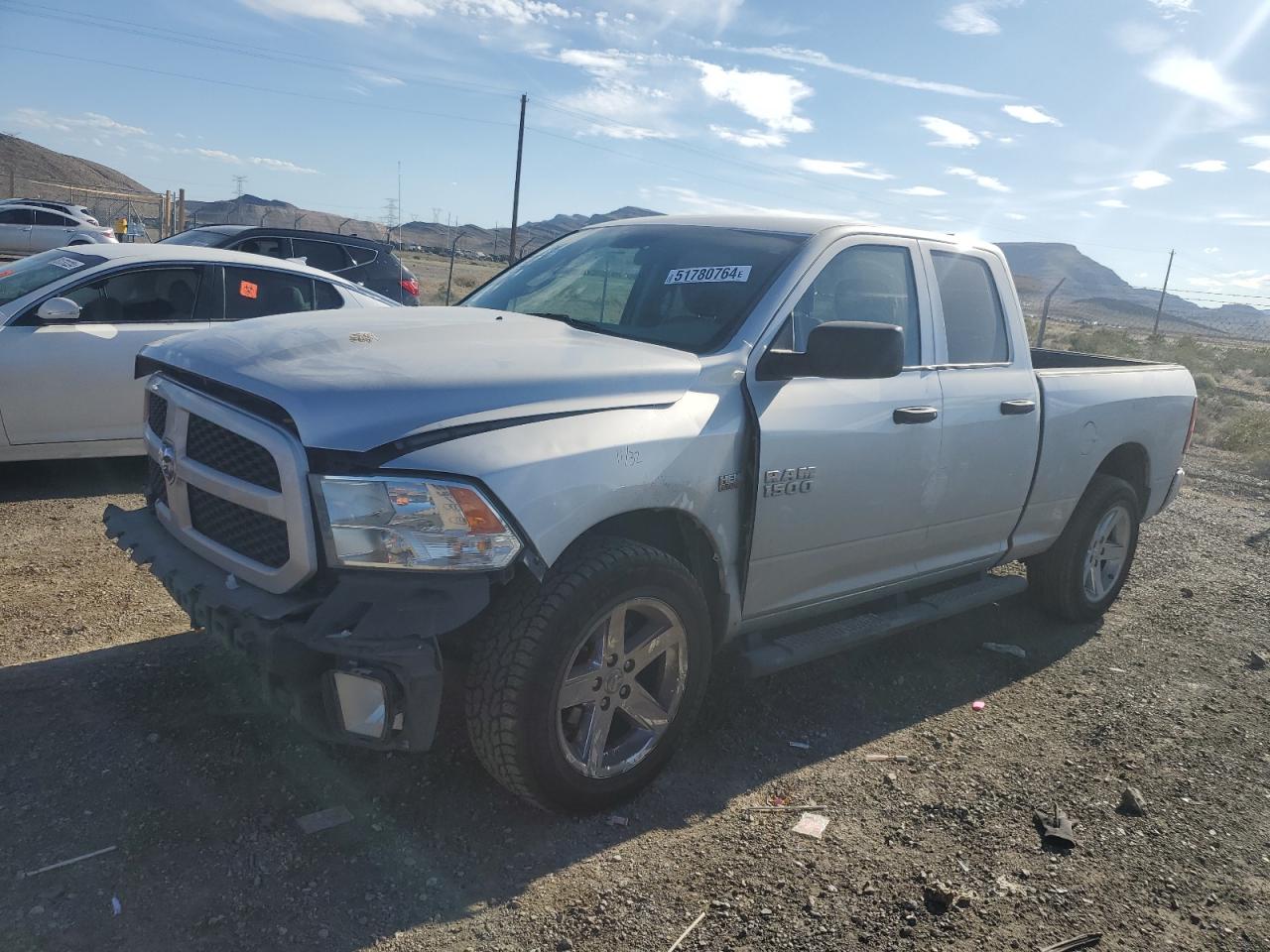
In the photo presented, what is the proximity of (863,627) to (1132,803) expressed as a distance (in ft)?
3.85

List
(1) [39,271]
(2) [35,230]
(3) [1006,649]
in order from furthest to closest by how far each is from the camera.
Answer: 1. (2) [35,230]
2. (1) [39,271]
3. (3) [1006,649]

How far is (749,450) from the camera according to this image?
3318 mm

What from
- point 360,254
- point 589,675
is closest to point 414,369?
point 589,675

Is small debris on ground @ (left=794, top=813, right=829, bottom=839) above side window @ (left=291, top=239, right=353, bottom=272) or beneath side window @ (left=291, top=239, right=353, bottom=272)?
beneath

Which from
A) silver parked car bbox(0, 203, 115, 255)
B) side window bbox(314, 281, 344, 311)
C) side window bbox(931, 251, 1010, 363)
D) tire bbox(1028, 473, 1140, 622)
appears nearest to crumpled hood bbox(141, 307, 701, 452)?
side window bbox(931, 251, 1010, 363)

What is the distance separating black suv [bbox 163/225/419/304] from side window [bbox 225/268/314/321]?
209 inches

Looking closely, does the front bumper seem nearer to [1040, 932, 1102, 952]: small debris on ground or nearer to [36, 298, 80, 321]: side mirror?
[1040, 932, 1102, 952]: small debris on ground

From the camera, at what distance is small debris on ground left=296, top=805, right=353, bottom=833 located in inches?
116

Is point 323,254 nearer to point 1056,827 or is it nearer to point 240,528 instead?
point 240,528

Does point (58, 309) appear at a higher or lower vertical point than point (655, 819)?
higher

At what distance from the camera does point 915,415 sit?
391 centimetres

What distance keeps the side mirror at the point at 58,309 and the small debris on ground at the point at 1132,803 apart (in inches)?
248

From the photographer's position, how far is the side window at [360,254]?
13281 millimetres

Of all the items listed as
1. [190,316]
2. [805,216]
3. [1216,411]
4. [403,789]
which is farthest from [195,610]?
[1216,411]
